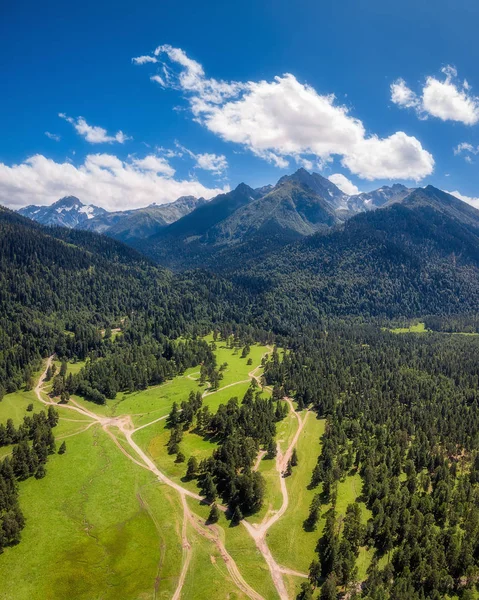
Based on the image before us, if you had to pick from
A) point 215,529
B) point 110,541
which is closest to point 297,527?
point 215,529

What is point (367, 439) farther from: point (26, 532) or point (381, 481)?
point (26, 532)

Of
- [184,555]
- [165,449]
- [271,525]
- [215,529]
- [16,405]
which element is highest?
[16,405]

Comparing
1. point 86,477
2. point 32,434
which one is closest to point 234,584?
point 86,477

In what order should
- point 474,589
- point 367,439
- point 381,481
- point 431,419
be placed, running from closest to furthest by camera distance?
point 474,589, point 381,481, point 367,439, point 431,419

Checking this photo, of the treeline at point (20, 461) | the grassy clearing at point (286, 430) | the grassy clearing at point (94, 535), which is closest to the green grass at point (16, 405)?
the treeline at point (20, 461)

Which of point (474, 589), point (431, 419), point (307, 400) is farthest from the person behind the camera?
point (307, 400)

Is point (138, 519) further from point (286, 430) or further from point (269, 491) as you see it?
point (286, 430)

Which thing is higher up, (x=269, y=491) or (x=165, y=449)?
(x=165, y=449)

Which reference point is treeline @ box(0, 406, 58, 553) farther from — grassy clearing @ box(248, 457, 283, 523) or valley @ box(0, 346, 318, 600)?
grassy clearing @ box(248, 457, 283, 523)
